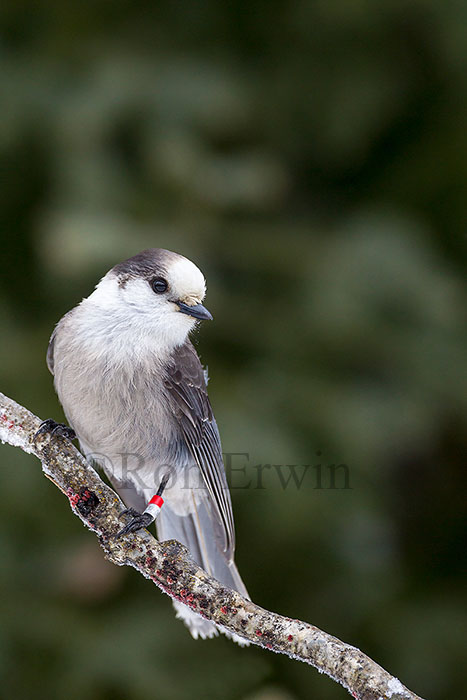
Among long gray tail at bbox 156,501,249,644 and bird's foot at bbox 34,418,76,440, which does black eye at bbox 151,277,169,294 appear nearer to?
bird's foot at bbox 34,418,76,440

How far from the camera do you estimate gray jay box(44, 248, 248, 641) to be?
69.9 inches

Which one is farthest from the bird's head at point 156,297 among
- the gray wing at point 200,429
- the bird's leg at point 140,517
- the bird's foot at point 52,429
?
the bird's leg at point 140,517

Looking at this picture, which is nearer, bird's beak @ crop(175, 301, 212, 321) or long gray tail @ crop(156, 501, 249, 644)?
bird's beak @ crop(175, 301, 212, 321)

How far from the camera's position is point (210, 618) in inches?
51.9

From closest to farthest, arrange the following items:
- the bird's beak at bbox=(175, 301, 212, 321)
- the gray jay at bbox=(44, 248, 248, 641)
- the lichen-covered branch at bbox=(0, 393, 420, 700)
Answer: the lichen-covered branch at bbox=(0, 393, 420, 700)
the bird's beak at bbox=(175, 301, 212, 321)
the gray jay at bbox=(44, 248, 248, 641)

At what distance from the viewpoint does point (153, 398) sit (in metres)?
1.98

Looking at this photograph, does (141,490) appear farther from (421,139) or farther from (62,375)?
(421,139)

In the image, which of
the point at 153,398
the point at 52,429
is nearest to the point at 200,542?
the point at 153,398

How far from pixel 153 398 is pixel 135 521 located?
18.8 inches

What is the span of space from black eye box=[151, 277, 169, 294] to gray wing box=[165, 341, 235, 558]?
33cm

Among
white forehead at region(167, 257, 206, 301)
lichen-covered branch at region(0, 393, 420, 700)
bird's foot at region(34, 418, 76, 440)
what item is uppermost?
white forehead at region(167, 257, 206, 301)

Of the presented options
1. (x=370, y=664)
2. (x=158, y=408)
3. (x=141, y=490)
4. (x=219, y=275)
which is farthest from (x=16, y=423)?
(x=219, y=275)

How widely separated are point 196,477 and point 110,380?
36 cm

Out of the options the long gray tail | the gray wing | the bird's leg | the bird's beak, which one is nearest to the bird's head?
the bird's beak
